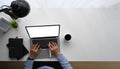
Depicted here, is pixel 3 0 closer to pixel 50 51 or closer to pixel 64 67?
pixel 50 51

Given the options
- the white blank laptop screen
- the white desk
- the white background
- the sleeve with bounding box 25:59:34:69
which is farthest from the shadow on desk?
the white background

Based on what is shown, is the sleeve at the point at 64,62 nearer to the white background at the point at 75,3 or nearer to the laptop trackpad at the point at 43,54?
the laptop trackpad at the point at 43,54

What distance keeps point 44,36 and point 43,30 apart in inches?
3.1

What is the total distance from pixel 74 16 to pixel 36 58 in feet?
2.20

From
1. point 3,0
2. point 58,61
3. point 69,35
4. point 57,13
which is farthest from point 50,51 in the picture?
point 3,0

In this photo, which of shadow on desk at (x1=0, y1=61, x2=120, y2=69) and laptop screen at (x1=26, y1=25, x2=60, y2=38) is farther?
shadow on desk at (x1=0, y1=61, x2=120, y2=69)

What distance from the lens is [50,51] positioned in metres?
2.21

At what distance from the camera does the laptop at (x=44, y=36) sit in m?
2.17

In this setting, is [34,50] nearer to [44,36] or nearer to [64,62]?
[44,36]

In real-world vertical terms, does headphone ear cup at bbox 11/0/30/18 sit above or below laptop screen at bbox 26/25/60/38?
above

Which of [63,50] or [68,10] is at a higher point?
[68,10]

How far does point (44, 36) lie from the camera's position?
2209mm

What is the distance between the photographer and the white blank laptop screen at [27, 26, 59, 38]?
85.1 inches

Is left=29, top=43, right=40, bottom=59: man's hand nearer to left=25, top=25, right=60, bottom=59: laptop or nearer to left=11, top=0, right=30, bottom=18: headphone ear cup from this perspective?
left=25, top=25, right=60, bottom=59: laptop
